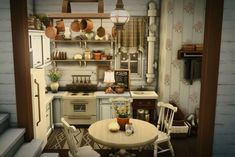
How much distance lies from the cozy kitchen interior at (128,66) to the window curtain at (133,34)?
7 centimetres

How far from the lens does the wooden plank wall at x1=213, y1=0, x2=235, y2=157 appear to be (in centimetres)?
254

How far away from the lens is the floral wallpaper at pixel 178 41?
5.93 metres

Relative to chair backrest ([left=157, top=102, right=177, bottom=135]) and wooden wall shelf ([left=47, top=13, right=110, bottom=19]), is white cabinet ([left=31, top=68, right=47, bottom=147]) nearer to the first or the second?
wooden wall shelf ([left=47, top=13, right=110, bottom=19])

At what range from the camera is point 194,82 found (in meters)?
6.23

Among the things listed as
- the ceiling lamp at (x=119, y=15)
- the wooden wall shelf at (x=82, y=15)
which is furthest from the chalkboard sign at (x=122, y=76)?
the wooden wall shelf at (x=82, y=15)

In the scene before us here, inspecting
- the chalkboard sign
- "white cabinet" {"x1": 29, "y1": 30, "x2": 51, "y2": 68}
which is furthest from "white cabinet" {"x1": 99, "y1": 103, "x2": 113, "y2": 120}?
"white cabinet" {"x1": 29, "y1": 30, "x2": 51, "y2": 68}

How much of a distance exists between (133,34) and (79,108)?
89.7 inches

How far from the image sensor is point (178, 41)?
19.9 feet

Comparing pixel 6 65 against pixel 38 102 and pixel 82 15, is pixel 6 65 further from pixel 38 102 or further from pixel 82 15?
pixel 38 102

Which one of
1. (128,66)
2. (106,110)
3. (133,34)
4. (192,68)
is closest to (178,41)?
(192,68)

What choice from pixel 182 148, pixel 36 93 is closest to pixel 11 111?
pixel 36 93

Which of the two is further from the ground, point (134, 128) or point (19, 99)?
point (19, 99)

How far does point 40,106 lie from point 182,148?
2.98 m

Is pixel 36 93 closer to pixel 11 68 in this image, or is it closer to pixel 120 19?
pixel 11 68
